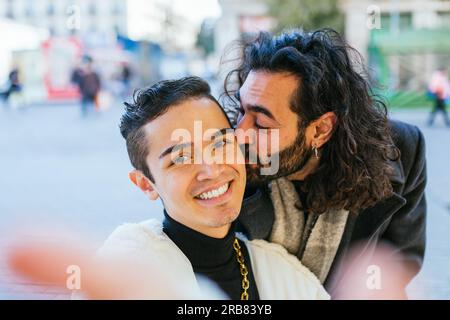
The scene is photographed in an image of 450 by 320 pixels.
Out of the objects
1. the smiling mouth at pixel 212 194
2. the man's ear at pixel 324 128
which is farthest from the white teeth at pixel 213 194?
the man's ear at pixel 324 128

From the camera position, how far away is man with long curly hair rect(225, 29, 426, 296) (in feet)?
4.04

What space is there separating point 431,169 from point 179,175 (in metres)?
4.09

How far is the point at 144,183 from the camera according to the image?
43.2 inches

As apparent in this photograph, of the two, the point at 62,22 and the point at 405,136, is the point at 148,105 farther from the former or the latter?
the point at 62,22

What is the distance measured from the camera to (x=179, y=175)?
1.00 m

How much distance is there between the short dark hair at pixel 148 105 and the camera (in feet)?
3.33

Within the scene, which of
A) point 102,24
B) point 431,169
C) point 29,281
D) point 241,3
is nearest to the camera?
point 29,281

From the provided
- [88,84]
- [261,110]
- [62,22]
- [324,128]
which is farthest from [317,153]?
[88,84]

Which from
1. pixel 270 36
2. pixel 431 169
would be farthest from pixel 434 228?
pixel 270 36

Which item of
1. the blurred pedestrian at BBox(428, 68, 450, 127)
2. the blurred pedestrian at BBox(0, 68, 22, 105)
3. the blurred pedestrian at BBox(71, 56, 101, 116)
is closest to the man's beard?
the blurred pedestrian at BBox(428, 68, 450, 127)

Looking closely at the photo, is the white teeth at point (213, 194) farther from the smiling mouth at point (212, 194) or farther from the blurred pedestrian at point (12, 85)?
the blurred pedestrian at point (12, 85)

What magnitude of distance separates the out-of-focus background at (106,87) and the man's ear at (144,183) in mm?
367
